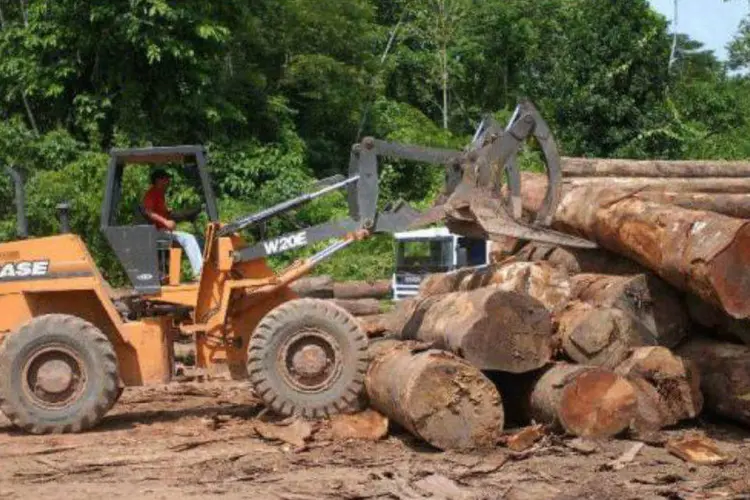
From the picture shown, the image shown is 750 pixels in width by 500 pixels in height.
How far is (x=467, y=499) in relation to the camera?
320 inches

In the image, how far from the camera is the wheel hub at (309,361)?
11266 millimetres

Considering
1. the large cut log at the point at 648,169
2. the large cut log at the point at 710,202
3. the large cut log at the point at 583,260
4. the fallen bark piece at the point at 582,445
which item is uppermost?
the large cut log at the point at 648,169

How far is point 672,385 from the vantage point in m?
10.1

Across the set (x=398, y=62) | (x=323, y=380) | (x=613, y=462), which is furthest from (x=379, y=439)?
(x=398, y=62)

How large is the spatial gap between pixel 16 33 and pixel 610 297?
20862mm

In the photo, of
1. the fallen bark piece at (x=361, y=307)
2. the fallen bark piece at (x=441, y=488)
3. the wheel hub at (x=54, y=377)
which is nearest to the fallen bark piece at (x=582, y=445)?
the fallen bark piece at (x=441, y=488)

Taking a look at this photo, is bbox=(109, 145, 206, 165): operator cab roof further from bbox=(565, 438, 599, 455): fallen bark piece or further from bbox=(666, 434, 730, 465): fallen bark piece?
bbox=(666, 434, 730, 465): fallen bark piece

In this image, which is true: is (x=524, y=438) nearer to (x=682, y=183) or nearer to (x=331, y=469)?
(x=331, y=469)

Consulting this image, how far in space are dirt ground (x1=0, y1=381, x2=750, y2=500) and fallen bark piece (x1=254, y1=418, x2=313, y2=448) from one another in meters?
0.06

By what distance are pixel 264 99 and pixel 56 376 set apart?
841 inches

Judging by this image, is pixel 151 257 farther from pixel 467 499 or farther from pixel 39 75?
pixel 39 75

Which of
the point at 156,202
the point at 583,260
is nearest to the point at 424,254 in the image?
the point at 583,260

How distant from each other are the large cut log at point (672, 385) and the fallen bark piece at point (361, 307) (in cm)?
1230

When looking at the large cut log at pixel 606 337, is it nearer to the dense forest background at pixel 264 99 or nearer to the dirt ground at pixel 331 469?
the dirt ground at pixel 331 469
